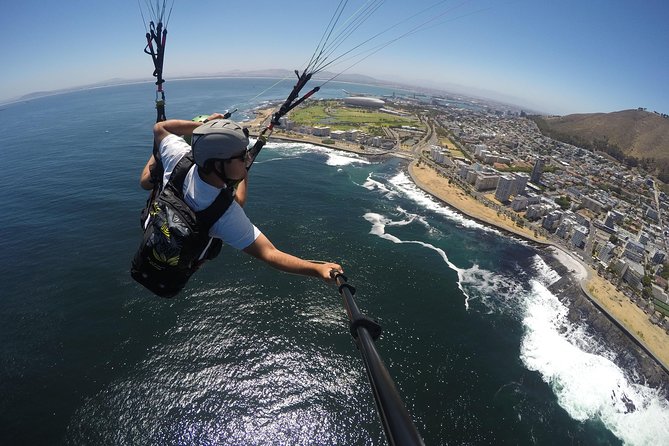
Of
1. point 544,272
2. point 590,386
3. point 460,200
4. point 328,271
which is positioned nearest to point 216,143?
point 328,271

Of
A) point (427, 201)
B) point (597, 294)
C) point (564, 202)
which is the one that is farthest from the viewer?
point (564, 202)

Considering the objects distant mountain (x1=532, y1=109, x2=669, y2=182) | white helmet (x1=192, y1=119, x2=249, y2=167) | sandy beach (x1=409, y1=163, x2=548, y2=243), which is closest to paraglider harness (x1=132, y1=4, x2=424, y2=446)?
white helmet (x1=192, y1=119, x2=249, y2=167)

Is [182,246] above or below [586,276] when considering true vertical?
above

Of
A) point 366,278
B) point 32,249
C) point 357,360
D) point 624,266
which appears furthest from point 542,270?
point 32,249

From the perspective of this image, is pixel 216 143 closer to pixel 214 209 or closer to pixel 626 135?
pixel 214 209

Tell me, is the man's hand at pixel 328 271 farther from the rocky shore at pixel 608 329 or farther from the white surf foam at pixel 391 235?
the rocky shore at pixel 608 329

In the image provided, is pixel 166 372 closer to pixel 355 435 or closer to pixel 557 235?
pixel 355 435
